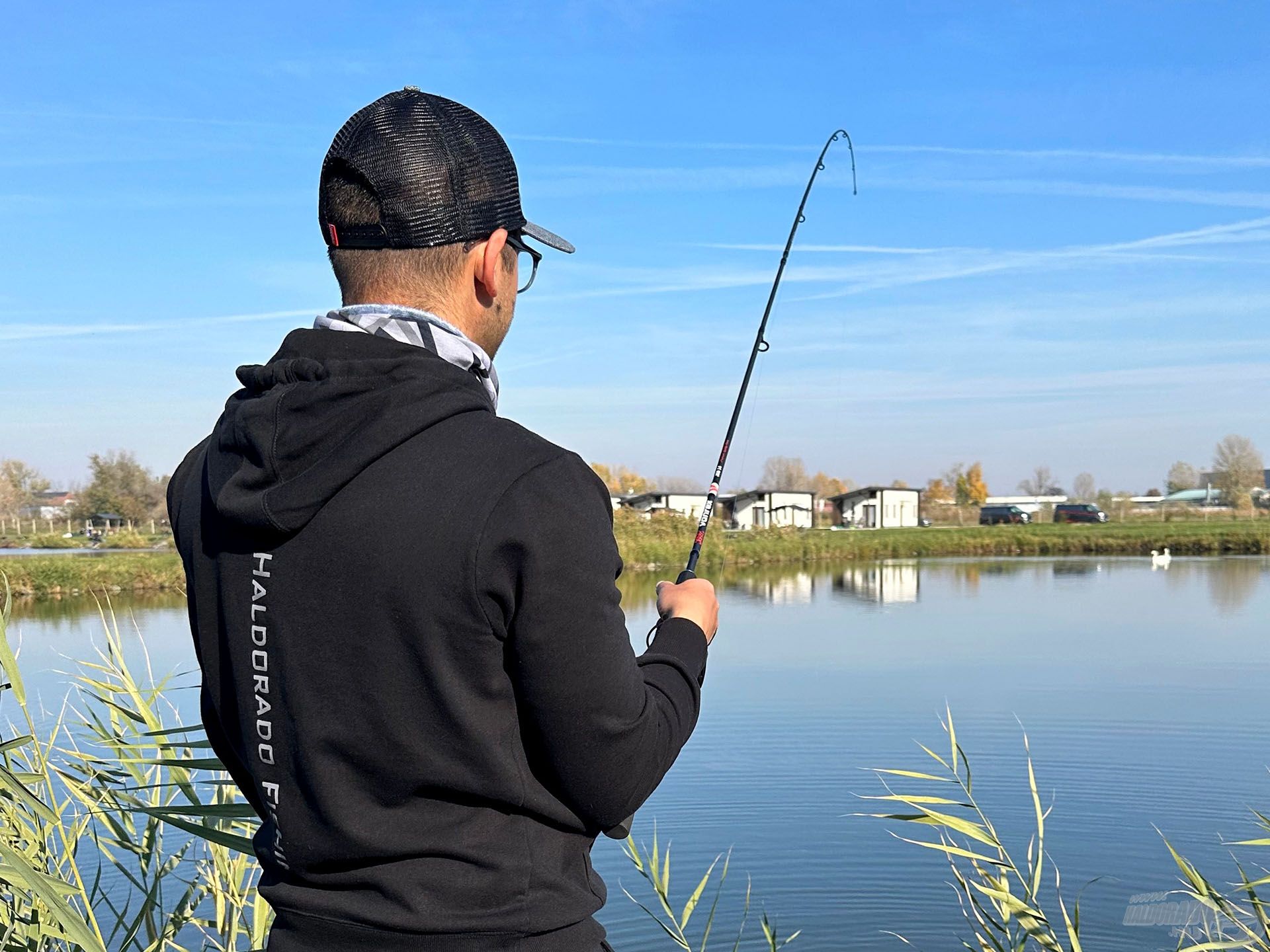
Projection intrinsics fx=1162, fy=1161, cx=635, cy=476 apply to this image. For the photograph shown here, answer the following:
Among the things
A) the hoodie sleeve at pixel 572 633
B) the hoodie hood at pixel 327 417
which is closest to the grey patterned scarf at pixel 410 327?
the hoodie hood at pixel 327 417

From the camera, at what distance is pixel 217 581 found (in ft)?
4.18

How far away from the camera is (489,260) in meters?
1.32

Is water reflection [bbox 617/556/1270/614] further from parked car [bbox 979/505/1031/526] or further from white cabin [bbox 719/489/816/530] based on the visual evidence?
parked car [bbox 979/505/1031/526]

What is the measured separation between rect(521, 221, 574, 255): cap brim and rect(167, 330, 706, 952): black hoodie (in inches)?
10.2

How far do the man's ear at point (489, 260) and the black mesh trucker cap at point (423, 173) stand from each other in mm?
10

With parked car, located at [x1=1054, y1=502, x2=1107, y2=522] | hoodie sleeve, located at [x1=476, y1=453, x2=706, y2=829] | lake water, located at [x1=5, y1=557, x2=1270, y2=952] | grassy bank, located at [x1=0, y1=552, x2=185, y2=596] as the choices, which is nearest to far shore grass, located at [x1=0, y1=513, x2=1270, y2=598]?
grassy bank, located at [x1=0, y1=552, x2=185, y2=596]

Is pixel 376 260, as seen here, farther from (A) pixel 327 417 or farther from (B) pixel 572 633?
(B) pixel 572 633

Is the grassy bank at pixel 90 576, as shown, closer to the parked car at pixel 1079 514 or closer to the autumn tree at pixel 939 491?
the parked car at pixel 1079 514

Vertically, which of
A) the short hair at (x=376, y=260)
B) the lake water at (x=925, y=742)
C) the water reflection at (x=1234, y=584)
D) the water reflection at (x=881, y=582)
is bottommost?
the lake water at (x=925, y=742)

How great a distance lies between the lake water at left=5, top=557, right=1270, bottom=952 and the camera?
7000mm

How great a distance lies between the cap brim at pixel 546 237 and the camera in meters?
1.39

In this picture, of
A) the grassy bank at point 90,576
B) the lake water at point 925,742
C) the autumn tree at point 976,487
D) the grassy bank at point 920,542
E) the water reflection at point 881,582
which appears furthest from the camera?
the autumn tree at point 976,487

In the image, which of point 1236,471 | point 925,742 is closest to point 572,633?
point 925,742

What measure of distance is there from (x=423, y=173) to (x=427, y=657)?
0.54 m
